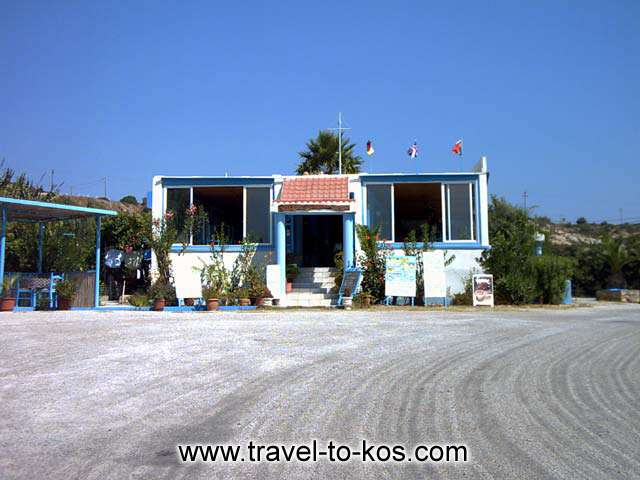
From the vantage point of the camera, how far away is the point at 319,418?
18.8ft

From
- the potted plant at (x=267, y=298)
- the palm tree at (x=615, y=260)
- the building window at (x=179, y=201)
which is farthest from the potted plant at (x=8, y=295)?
the palm tree at (x=615, y=260)

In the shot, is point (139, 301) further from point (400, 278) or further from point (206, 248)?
point (400, 278)

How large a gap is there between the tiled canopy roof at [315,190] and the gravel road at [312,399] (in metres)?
8.71

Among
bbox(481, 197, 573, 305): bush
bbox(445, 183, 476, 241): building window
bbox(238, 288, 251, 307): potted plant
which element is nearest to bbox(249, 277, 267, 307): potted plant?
bbox(238, 288, 251, 307): potted plant

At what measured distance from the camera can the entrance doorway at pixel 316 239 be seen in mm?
22625

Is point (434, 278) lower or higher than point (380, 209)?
lower

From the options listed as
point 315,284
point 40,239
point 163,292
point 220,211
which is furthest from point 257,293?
point 40,239

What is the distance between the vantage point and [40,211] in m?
16.6

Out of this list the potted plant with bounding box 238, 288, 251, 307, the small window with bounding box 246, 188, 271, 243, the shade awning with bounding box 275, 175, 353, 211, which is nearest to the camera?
the potted plant with bounding box 238, 288, 251, 307

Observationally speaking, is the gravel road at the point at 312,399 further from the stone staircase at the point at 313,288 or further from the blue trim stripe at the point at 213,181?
the blue trim stripe at the point at 213,181

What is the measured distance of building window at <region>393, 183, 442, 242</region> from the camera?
20938mm

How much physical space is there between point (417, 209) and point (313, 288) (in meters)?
5.08

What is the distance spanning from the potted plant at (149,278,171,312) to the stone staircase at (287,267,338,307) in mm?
3647

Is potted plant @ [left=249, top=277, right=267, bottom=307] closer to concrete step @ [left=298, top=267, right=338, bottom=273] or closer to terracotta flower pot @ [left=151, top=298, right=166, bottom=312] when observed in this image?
terracotta flower pot @ [left=151, top=298, right=166, bottom=312]
